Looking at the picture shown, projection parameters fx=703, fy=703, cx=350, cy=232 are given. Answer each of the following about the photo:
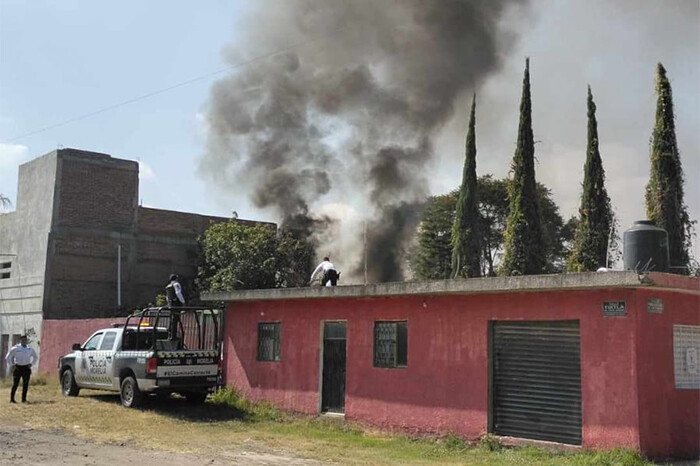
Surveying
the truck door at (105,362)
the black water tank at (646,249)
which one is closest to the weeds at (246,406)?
the truck door at (105,362)

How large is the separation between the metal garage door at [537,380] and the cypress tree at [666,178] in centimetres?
1957

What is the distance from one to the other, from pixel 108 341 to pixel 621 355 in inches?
459

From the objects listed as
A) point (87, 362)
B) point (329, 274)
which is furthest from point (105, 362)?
point (329, 274)

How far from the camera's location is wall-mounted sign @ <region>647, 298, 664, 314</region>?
32.4 ft

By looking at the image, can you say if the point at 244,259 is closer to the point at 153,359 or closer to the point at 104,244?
the point at 104,244

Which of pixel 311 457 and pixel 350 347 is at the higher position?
pixel 350 347

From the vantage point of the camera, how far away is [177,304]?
17.3 m

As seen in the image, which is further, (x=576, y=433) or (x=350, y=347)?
(x=350, y=347)

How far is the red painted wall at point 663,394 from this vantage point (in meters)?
9.59

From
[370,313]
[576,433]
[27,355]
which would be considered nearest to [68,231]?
[27,355]

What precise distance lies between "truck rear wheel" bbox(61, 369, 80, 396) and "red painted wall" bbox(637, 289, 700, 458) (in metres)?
13.6

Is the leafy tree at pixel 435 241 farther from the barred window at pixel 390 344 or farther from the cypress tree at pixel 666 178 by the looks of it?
the barred window at pixel 390 344

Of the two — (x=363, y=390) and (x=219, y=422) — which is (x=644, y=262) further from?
(x=219, y=422)

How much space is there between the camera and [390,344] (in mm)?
13062
